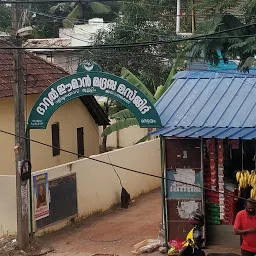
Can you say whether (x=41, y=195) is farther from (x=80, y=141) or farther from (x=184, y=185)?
(x=80, y=141)

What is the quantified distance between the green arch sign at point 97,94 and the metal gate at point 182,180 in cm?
68

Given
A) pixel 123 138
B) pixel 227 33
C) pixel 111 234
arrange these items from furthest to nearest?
pixel 123 138
pixel 111 234
pixel 227 33

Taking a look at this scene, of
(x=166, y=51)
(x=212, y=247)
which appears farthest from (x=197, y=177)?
(x=166, y=51)

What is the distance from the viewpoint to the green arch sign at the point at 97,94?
1242 centimetres

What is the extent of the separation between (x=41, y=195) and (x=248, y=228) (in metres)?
5.74

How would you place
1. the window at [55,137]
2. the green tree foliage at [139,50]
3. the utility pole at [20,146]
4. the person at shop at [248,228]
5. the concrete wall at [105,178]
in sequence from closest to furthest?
1. the person at shop at [248,228]
2. the utility pole at [20,146]
3. the concrete wall at [105,178]
4. the window at [55,137]
5. the green tree foliage at [139,50]

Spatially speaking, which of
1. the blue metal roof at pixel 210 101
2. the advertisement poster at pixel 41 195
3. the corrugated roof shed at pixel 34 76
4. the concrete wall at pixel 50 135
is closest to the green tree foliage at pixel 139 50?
the corrugated roof shed at pixel 34 76

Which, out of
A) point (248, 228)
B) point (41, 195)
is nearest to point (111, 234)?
point (41, 195)

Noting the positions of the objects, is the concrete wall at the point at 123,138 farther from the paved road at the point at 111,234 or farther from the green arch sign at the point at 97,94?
the green arch sign at the point at 97,94

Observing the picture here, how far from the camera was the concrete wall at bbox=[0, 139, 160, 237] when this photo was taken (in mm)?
14726

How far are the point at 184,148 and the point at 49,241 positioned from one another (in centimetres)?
404

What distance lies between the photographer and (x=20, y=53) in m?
13.0

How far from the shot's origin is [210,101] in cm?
1273

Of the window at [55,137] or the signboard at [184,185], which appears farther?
the window at [55,137]
